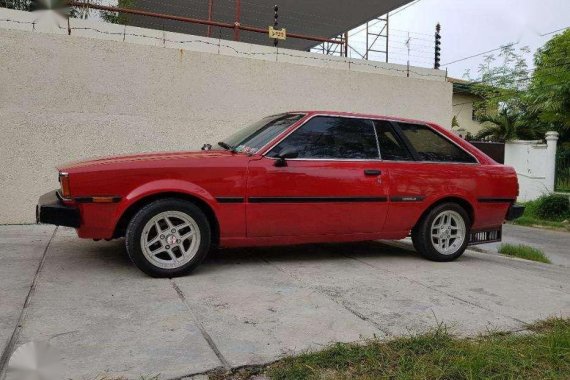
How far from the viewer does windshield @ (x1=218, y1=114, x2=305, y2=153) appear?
14.8ft

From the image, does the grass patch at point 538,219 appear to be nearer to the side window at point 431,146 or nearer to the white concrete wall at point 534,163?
the white concrete wall at point 534,163

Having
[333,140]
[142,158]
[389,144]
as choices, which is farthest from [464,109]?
[142,158]

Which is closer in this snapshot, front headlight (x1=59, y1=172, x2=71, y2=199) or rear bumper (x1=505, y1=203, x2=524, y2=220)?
front headlight (x1=59, y1=172, x2=71, y2=199)

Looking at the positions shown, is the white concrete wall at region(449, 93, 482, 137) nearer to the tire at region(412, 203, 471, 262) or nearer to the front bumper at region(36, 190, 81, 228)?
the tire at region(412, 203, 471, 262)

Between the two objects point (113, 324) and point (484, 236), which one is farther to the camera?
point (484, 236)

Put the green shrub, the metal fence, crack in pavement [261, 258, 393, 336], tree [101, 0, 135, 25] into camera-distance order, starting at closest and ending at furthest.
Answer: crack in pavement [261, 258, 393, 336], tree [101, 0, 135, 25], the green shrub, the metal fence

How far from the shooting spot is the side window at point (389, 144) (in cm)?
491

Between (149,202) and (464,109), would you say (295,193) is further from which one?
(464,109)

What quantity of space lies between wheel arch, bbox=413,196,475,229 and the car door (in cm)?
54

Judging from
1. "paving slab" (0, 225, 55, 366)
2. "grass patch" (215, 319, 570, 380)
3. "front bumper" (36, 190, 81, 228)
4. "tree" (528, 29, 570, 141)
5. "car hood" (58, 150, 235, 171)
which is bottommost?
"grass patch" (215, 319, 570, 380)

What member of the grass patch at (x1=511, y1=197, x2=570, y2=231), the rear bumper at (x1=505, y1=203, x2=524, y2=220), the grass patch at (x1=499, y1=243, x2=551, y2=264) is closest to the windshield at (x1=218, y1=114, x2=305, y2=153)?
the rear bumper at (x1=505, y1=203, x2=524, y2=220)

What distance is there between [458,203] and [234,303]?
114 inches

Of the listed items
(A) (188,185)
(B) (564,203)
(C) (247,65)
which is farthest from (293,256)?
(B) (564,203)

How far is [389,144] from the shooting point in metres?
4.96
